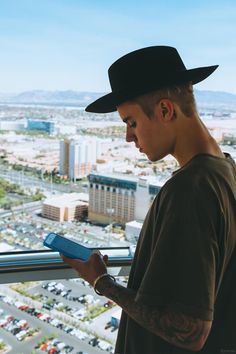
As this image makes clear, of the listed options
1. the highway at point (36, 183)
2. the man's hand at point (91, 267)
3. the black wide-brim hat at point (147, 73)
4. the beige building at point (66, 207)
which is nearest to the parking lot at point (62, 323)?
the beige building at point (66, 207)

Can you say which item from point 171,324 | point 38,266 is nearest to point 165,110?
point 171,324

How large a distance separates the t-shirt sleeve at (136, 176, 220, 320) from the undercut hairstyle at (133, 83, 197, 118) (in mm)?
201

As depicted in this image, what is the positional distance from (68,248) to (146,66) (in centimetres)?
61

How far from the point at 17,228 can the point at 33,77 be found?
86 centimetres

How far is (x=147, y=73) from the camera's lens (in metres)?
0.96

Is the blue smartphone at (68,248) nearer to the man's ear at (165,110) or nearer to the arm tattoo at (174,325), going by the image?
the arm tattoo at (174,325)

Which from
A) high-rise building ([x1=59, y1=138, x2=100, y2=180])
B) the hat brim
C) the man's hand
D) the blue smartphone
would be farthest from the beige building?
the hat brim

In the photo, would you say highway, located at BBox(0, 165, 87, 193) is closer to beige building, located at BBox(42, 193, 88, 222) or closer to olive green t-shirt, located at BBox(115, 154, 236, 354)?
beige building, located at BBox(42, 193, 88, 222)

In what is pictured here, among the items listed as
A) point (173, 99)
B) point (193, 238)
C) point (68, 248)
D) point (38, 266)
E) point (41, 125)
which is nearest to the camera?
point (193, 238)

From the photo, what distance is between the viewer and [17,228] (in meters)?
2.13

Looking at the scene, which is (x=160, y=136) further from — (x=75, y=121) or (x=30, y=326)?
(x=30, y=326)

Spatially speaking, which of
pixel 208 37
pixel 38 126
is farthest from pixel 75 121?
pixel 208 37

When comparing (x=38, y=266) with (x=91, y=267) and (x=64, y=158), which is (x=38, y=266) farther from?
(x=91, y=267)

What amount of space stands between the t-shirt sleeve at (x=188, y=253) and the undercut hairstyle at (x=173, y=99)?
201 millimetres
